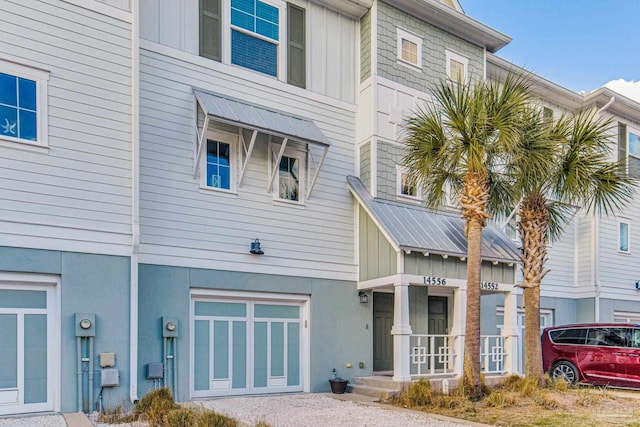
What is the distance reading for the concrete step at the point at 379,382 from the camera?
410 inches

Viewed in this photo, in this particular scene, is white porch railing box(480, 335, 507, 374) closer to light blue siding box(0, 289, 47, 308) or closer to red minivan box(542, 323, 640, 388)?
red minivan box(542, 323, 640, 388)

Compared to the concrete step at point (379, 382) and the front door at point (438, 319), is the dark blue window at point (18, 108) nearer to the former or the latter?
the concrete step at point (379, 382)

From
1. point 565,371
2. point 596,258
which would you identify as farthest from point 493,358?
point 596,258

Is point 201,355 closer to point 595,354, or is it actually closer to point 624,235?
point 595,354

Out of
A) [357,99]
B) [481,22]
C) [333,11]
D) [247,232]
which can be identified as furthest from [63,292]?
[481,22]

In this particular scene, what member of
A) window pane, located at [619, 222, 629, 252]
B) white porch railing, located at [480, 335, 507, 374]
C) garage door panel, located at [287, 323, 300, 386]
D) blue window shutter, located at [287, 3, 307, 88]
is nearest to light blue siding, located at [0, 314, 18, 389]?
garage door panel, located at [287, 323, 300, 386]

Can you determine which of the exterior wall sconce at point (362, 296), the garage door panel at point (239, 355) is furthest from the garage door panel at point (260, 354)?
the exterior wall sconce at point (362, 296)

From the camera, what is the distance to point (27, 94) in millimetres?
8445

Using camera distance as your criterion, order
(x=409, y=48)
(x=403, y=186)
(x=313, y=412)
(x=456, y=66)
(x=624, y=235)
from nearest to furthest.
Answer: (x=313, y=412), (x=403, y=186), (x=409, y=48), (x=456, y=66), (x=624, y=235)

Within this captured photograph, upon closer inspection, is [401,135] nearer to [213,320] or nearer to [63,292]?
[213,320]

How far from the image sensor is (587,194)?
1121 cm

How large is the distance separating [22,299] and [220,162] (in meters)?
4.14

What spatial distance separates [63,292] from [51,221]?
1093 mm

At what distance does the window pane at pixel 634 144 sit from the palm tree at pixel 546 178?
7.53 meters
